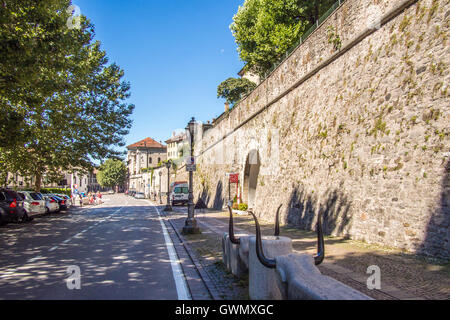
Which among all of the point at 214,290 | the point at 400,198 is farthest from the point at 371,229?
the point at 214,290

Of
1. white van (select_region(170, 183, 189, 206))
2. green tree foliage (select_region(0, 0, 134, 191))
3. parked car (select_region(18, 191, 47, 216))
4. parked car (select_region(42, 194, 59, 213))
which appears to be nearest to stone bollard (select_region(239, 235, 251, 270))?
green tree foliage (select_region(0, 0, 134, 191))

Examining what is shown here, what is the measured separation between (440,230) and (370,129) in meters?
3.86

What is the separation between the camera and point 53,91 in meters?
12.6

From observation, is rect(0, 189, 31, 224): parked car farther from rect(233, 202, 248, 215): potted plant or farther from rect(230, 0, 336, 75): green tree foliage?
rect(230, 0, 336, 75): green tree foliage

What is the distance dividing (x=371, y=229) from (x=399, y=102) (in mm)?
3531

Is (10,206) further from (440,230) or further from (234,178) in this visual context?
(440,230)

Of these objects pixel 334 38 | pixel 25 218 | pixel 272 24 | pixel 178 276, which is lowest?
pixel 25 218

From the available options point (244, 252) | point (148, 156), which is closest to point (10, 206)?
point (244, 252)

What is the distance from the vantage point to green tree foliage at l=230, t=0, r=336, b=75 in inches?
1179

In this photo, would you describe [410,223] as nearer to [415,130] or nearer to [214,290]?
[415,130]

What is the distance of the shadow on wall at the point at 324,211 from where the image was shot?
34.9ft

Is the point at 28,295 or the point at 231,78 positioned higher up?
the point at 231,78

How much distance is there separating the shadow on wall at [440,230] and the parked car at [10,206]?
17541 mm
